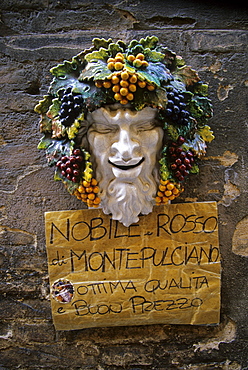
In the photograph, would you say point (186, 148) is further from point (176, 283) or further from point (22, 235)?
point (22, 235)

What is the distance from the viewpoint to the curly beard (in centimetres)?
84

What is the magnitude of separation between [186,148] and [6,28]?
2.56 feet

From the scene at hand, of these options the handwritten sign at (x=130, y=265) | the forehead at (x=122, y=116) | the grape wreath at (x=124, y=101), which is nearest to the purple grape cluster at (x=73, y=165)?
the grape wreath at (x=124, y=101)

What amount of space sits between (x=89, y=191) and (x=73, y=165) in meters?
0.09

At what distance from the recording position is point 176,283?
3.31ft

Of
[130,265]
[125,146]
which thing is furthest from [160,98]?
[130,265]

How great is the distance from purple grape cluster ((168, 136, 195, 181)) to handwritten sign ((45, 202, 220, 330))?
20 centimetres

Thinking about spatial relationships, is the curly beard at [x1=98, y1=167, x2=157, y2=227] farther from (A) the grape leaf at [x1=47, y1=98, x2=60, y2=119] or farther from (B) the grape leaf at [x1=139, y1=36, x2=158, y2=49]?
(B) the grape leaf at [x1=139, y1=36, x2=158, y2=49]

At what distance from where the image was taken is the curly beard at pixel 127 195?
0.84 m

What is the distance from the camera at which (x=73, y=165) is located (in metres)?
0.81

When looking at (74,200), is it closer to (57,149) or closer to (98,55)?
(57,149)

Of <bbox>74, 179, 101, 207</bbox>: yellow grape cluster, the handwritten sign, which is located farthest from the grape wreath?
the handwritten sign

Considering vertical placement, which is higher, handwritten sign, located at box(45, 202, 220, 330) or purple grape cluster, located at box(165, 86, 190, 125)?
purple grape cluster, located at box(165, 86, 190, 125)

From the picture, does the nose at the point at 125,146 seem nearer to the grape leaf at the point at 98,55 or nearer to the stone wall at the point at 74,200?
the grape leaf at the point at 98,55
